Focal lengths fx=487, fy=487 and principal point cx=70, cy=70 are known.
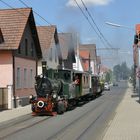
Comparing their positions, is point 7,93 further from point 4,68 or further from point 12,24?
point 12,24

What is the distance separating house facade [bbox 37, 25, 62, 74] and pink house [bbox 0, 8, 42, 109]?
691cm

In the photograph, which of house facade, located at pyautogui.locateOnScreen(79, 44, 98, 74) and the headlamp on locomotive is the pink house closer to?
the headlamp on locomotive

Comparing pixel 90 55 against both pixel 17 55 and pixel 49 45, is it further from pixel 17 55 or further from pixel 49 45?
pixel 17 55

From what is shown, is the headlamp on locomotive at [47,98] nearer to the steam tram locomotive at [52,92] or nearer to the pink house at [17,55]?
the steam tram locomotive at [52,92]

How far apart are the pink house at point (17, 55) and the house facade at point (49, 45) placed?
272 inches

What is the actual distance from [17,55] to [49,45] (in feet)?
46.5

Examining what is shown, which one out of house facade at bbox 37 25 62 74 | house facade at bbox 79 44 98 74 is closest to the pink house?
house facade at bbox 37 25 62 74

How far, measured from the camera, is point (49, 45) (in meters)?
50.8

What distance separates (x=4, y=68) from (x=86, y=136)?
20.3 meters

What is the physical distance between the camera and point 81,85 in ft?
125

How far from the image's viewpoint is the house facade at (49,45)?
49938mm

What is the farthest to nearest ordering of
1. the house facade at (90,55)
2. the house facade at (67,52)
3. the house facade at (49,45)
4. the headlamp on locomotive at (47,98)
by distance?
the house facade at (90,55) < the house facade at (67,52) < the house facade at (49,45) < the headlamp on locomotive at (47,98)

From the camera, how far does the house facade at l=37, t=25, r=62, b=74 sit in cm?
4994

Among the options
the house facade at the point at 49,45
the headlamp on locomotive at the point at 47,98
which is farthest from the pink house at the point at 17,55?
the house facade at the point at 49,45
